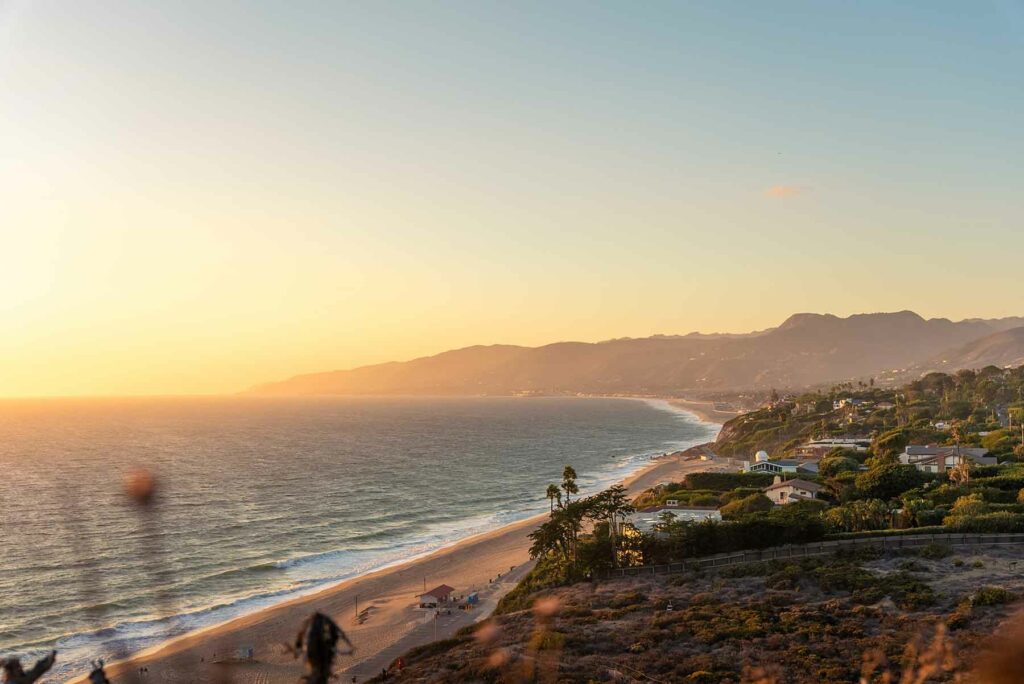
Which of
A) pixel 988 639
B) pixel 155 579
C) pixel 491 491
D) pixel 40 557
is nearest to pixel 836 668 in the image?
pixel 988 639

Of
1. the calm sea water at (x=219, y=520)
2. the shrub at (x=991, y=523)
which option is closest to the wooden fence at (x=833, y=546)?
the shrub at (x=991, y=523)

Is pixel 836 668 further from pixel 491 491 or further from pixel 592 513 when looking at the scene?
pixel 491 491

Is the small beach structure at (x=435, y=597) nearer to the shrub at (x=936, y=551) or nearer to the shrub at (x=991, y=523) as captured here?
the shrub at (x=936, y=551)

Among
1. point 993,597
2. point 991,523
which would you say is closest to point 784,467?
point 991,523

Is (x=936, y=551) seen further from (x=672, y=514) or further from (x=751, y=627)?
(x=672, y=514)

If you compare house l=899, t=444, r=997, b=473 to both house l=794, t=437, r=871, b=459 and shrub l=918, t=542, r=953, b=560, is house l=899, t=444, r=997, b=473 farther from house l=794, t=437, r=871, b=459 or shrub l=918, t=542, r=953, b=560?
shrub l=918, t=542, r=953, b=560

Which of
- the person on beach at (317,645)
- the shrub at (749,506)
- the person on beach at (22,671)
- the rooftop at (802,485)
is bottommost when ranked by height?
the shrub at (749,506)
